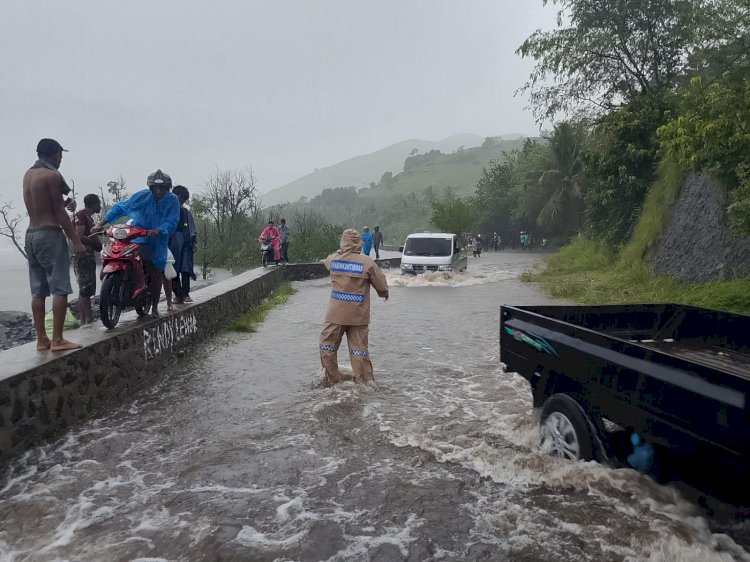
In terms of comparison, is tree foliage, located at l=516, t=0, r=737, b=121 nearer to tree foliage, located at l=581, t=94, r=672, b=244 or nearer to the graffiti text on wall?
tree foliage, located at l=581, t=94, r=672, b=244

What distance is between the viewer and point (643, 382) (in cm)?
300

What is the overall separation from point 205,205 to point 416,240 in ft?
53.2

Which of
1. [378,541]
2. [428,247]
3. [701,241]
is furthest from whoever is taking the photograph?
[428,247]

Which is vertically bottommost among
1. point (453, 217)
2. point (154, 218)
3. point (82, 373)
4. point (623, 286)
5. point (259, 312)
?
point (259, 312)

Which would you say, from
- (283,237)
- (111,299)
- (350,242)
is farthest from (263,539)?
(283,237)

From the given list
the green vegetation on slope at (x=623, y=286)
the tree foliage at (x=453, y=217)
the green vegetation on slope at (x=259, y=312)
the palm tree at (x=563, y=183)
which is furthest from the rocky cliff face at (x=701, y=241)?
the tree foliage at (x=453, y=217)

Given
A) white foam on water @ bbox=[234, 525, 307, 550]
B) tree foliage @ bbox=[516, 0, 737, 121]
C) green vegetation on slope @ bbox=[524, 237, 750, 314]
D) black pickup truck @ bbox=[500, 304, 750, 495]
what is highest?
tree foliage @ bbox=[516, 0, 737, 121]

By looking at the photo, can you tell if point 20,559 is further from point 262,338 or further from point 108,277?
point 262,338

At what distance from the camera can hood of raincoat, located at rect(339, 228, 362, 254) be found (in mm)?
6441

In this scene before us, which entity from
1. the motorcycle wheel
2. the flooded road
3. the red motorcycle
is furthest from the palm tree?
the motorcycle wheel

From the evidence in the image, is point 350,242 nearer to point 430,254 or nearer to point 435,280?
point 435,280

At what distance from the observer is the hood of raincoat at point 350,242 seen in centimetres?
644

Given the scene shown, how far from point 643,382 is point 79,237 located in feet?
19.2

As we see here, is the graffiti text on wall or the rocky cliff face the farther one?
the rocky cliff face
